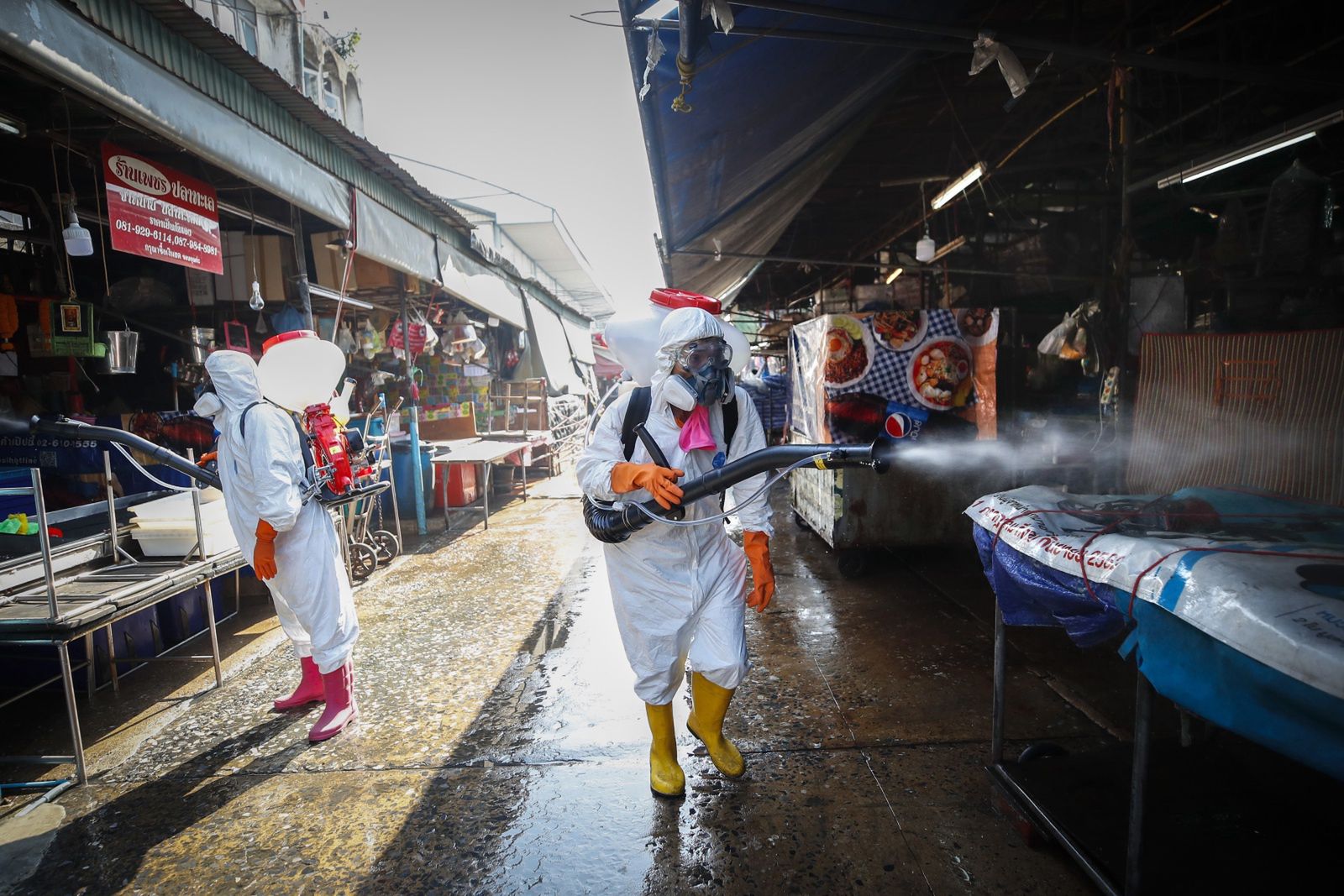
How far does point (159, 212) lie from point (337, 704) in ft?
11.1

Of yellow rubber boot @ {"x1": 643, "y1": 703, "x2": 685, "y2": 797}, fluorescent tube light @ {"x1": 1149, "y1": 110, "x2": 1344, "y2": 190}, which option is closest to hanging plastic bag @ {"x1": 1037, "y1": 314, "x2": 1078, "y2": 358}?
fluorescent tube light @ {"x1": 1149, "y1": 110, "x2": 1344, "y2": 190}

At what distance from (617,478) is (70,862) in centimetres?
277

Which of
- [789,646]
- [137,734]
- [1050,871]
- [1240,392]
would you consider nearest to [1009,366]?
[1240,392]

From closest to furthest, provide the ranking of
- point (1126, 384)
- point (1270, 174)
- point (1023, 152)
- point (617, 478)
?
1. point (617, 478)
2. point (1126, 384)
3. point (1270, 174)
4. point (1023, 152)

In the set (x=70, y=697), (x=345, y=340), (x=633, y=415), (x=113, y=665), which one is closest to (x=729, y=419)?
(x=633, y=415)

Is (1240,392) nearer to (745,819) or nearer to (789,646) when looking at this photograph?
(789,646)

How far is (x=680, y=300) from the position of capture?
309cm

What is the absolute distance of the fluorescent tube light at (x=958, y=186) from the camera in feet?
17.9

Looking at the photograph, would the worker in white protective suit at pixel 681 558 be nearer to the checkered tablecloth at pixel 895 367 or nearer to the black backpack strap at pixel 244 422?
the black backpack strap at pixel 244 422

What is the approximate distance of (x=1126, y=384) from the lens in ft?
16.1

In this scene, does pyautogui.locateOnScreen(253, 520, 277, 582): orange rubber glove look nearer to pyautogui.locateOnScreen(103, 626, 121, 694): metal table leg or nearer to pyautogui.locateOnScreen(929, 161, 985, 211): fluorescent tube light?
pyautogui.locateOnScreen(103, 626, 121, 694): metal table leg

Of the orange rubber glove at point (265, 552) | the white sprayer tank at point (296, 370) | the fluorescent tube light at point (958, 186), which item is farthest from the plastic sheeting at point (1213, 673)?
the fluorescent tube light at point (958, 186)

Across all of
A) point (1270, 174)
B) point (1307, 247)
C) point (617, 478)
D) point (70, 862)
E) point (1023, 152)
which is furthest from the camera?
point (1023, 152)

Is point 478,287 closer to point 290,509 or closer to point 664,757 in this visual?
point 290,509
